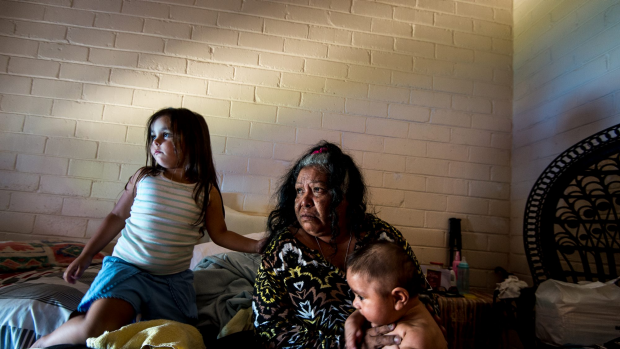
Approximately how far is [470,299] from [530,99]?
1.68m

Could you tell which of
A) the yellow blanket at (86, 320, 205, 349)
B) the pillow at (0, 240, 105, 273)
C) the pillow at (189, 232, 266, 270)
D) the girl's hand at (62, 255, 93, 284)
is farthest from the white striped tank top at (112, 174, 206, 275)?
the pillow at (0, 240, 105, 273)

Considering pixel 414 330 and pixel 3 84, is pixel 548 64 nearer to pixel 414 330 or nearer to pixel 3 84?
pixel 414 330

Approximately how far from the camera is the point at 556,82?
2.83m

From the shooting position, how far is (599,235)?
2170mm

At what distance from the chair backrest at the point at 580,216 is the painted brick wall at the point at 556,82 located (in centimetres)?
33

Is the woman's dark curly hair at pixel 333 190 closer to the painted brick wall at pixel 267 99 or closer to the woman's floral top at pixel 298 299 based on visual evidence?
the woman's floral top at pixel 298 299

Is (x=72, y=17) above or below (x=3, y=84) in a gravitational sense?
above

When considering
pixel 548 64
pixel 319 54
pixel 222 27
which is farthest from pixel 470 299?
pixel 222 27

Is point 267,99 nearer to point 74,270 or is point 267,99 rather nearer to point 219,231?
point 219,231

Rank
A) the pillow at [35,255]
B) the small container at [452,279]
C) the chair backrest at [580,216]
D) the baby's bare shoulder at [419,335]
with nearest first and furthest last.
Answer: the baby's bare shoulder at [419,335], the pillow at [35,255], the chair backrest at [580,216], the small container at [452,279]

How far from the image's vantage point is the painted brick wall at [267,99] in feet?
9.34

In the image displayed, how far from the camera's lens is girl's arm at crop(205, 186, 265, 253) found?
1679mm

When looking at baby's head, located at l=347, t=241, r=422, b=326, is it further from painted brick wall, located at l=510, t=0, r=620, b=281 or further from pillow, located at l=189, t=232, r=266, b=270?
painted brick wall, located at l=510, t=0, r=620, b=281

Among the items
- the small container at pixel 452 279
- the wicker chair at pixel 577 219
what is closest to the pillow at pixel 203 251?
the small container at pixel 452 279
